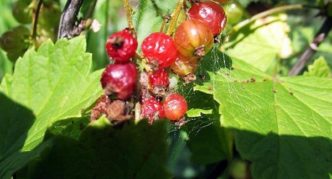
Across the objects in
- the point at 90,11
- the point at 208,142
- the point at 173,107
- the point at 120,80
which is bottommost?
the point at 208,142

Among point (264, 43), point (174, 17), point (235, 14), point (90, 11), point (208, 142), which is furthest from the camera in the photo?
point (264, 43)

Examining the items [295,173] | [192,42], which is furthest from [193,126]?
[192,42]

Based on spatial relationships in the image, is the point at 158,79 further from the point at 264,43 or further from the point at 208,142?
the point at 264,43

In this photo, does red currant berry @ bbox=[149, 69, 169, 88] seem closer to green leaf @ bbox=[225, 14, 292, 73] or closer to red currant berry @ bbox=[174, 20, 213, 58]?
red currant berry @ bbox=[174, 20, 213, 58]

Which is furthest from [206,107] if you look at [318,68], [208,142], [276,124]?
[318,68]

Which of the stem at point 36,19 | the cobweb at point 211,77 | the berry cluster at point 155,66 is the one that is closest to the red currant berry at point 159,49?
the berry cluster at point 155,66

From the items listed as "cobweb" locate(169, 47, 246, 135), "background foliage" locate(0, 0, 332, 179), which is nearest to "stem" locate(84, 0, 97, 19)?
"background foliage" locate(0, 0, 332, 179)
